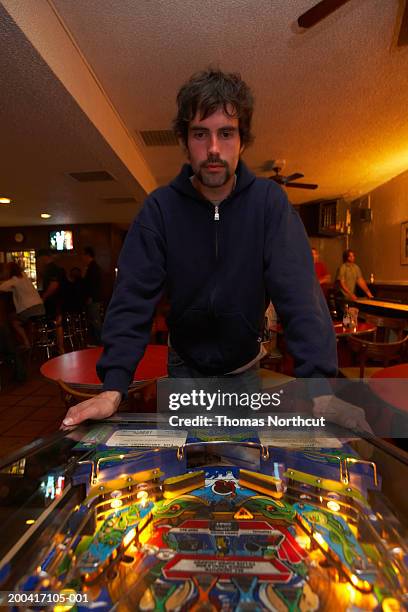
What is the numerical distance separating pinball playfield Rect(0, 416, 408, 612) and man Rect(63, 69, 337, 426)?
37 centimetres

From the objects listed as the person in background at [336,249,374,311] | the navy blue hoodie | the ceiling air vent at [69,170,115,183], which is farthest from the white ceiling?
the person in background at [336,249,374,311]

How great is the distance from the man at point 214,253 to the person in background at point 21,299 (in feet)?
14.7

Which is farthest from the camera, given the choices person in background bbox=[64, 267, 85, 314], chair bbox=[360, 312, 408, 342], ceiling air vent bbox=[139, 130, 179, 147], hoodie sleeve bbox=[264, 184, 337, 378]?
person in background bbox=[64, 267, 85, 314]

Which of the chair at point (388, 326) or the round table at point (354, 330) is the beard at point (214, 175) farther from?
the chair at point (388, 326)

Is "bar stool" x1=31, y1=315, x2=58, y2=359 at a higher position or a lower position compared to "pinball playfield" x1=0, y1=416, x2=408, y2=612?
lower

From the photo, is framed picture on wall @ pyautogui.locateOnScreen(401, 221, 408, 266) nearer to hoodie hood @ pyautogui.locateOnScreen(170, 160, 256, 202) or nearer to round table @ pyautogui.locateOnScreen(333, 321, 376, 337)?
round table @ pyautogui.locateOnScreen(333, 321, 376, 337)

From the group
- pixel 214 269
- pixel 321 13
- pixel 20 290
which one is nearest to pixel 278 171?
pixel 321 13

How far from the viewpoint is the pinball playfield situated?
367mm

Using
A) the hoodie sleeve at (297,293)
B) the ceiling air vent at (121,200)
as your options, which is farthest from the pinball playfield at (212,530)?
the ceiling air vent at (121,200)

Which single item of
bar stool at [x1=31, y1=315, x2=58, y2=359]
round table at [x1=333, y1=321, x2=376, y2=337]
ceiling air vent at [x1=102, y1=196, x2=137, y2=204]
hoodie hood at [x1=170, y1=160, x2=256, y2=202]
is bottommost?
bar stool at [x1=31, y1=315, x2=58, y2=359]

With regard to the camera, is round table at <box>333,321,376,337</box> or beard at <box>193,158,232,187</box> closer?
beard at <box>193,158,232,187</box>

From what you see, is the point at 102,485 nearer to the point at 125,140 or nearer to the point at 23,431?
the point at 23,431

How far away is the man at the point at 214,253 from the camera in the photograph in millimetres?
993

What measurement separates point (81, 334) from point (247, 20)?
5.61 meters
